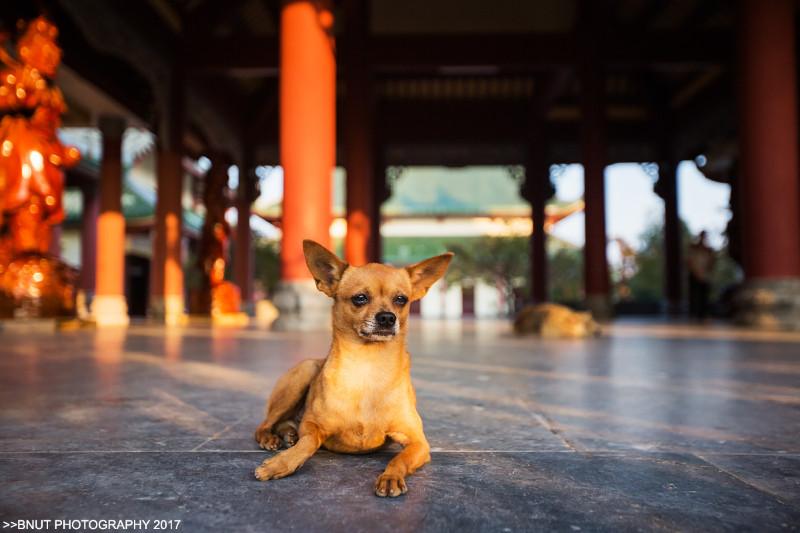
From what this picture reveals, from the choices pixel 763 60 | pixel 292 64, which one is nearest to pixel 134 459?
pixel 292 64

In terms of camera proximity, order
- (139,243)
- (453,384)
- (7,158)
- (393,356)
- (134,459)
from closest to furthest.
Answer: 1. (134,459)
2. (393,356)
3. (453,384)
4. (7,158)
5. (139,243)

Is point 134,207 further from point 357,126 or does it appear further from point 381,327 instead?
point 381,327

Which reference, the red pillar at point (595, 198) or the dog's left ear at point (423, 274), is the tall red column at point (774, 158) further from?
the dog's left ear at point (423, 274)

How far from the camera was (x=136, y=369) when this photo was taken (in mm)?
4004

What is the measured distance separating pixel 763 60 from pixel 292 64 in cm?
711

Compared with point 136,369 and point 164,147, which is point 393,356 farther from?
point 164,147

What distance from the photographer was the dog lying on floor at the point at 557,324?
7.98m

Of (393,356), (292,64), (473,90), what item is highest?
(473,90)

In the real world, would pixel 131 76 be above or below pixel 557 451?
above

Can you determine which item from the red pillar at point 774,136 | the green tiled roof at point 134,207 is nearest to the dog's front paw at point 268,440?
the red pillar at point 774,136

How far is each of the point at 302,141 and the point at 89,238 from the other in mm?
13484

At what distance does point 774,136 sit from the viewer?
9312 mm

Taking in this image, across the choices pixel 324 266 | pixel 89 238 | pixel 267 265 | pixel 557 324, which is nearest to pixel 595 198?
pixel 557 324

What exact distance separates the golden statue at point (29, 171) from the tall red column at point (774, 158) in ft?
33.7
